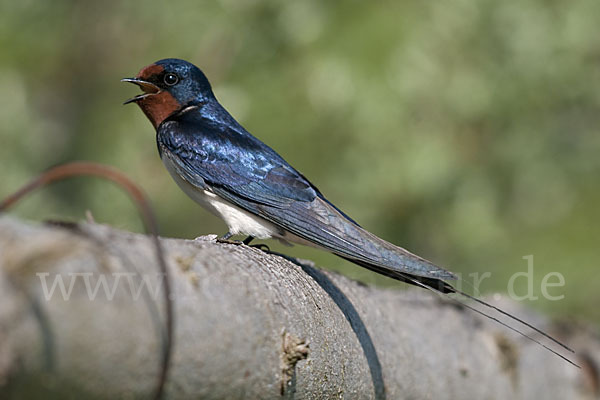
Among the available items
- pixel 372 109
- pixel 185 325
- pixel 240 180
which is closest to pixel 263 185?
pixel 240 180

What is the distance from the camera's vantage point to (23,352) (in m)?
0.94

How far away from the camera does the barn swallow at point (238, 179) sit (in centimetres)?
212

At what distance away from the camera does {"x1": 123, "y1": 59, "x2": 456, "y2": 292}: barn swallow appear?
2.12 metres

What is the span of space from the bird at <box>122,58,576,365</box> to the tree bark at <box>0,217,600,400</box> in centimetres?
16

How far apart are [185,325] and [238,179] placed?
138cm

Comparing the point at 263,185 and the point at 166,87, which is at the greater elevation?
the point at 166,87

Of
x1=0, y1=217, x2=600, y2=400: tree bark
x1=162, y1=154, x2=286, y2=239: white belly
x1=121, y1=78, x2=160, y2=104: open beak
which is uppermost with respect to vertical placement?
x1=121, y1=78, x2=160, y2=104: open beak

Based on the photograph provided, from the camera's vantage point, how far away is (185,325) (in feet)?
3.80

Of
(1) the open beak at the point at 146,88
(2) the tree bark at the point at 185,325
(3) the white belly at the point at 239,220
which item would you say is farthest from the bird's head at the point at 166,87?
(2) the tree bark at the point at 185,325

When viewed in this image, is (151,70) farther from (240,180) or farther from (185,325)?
(185,325)

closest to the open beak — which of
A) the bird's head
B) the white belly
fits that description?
the bird's head

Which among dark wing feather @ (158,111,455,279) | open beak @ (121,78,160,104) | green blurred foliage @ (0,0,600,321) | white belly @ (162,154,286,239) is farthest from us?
green blurred foliage @ (0,0,600,321)

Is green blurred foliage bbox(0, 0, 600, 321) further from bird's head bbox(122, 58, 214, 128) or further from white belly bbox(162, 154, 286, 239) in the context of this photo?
white belly bbox(162, 154, 286, 239)

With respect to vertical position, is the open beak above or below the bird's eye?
below
